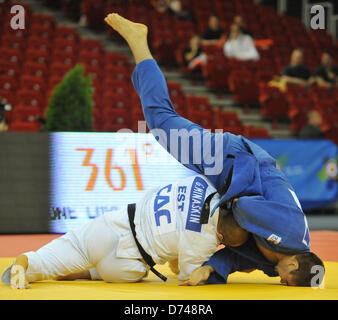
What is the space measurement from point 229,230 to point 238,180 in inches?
9.8

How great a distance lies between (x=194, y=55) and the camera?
1001 centimetres

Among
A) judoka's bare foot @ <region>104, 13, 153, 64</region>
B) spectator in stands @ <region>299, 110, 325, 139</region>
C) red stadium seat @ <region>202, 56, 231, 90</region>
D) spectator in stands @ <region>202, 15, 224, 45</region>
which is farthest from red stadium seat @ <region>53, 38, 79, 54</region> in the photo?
judoka's bare foot @ <region>104, 13, 153, 64</region>

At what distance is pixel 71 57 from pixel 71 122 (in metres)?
3.37

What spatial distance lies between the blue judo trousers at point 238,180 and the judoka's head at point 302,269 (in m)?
0.05

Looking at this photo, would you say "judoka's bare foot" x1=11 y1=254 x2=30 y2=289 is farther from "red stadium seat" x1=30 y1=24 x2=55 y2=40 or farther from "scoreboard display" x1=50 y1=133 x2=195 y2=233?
"red stadium seat" x1=30 y1=24 x2=55 y2=40

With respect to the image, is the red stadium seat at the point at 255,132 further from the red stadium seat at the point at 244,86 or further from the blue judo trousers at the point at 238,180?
the blue judo trousers at the point at 238,180

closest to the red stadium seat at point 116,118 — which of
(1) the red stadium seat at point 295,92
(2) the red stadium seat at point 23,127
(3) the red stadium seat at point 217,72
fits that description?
(2) the red stadium seat at point 23,127

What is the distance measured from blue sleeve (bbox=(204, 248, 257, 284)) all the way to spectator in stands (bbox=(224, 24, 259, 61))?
26.2 feet

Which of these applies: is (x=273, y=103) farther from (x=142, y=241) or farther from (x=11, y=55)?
(x=142, y=241)

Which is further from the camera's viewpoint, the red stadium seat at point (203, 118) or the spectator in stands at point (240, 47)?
the spectator in stands at point (240, 47)

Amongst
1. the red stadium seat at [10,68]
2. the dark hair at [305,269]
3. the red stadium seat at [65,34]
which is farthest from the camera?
the red stadium seat at [65,34]

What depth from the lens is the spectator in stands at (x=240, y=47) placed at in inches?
402
